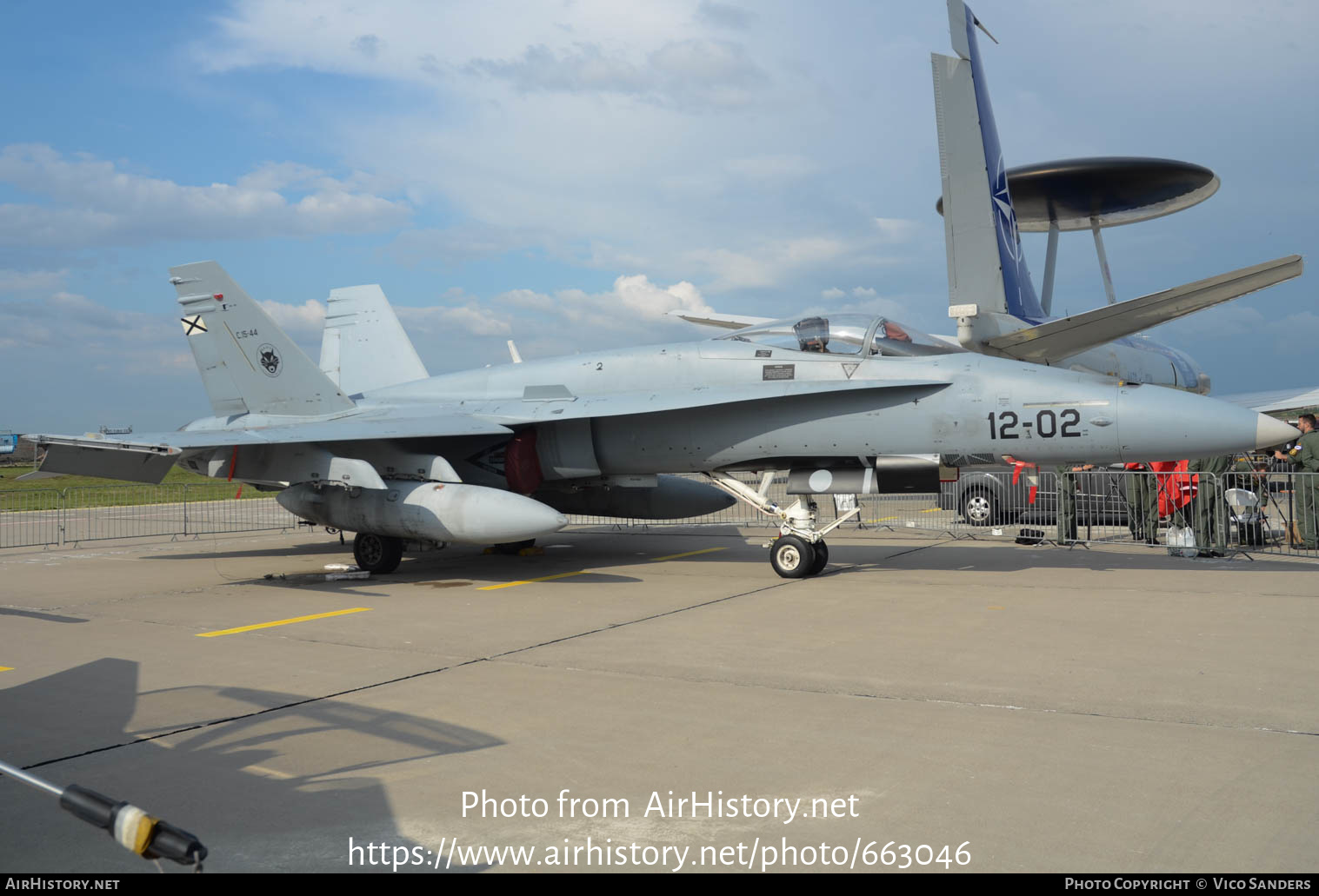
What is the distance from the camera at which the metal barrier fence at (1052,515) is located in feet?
37.1

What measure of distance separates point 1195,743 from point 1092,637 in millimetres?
2388

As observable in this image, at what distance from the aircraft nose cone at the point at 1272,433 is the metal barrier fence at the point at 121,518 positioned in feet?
50.6

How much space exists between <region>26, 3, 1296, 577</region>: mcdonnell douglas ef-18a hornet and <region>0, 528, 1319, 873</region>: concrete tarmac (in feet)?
3.93

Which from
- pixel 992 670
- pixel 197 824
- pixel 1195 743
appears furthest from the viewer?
pixel 992 670

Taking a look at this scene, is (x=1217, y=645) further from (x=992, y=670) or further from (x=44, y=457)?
(x=44, y=457)

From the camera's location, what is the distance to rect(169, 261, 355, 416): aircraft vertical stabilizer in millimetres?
11984

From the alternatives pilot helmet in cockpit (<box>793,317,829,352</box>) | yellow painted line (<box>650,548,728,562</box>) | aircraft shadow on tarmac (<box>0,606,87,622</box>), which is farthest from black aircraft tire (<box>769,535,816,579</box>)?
aircraft shadow on tarmac (<box>0,606,87,622</box>)

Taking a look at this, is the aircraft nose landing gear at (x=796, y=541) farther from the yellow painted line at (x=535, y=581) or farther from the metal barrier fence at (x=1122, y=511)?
the yellow painted line at (x=535, y=581)

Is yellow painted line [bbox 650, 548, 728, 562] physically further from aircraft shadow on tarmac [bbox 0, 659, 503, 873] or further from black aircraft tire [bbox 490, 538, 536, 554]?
aircraft shadow on tarmac [bbox 0, 659, 503, 873]

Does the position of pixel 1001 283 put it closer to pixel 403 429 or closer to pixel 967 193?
pixel 967 193

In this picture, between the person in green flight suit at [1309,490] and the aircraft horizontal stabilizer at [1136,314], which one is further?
the person in green flight suit at [1309,490]

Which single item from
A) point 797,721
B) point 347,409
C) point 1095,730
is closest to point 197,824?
point 797,721

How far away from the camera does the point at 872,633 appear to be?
6445 millimetres

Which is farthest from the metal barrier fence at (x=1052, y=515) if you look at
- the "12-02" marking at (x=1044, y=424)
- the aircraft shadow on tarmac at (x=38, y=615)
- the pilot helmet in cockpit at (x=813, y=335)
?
the aircraft shadow on tarmac at (x=38, y=615)
